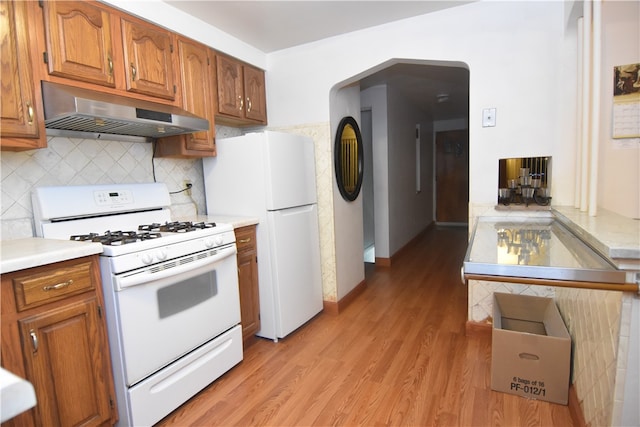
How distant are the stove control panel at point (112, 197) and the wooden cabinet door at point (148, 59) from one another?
2.02 feet

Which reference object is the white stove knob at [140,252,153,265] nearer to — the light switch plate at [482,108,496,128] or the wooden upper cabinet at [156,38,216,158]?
the wooden upper cabinet at [156,38,216,158]

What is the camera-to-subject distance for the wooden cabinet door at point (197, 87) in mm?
2254

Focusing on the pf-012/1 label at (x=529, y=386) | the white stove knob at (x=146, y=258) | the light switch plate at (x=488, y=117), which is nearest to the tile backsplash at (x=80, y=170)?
the white stove knob at (x=146, y=258)

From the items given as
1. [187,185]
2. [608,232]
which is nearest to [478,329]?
[608,232]

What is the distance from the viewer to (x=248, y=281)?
237cm

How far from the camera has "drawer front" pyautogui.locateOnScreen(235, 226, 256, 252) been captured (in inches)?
89.1

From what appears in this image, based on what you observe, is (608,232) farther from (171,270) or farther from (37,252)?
(37,252)

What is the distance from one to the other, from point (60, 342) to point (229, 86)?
1968 millimetres

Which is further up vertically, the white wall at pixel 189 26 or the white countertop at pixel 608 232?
the white wall at pixel 189 26

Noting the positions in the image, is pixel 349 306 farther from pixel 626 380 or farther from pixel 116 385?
pixel 626 380

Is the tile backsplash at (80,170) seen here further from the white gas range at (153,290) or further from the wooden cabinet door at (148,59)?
the wooden cabinet door at (148,59)

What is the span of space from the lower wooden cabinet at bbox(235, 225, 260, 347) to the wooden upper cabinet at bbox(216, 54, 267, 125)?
96cm

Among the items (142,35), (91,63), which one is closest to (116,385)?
(91,63)

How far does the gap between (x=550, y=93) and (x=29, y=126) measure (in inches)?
110
